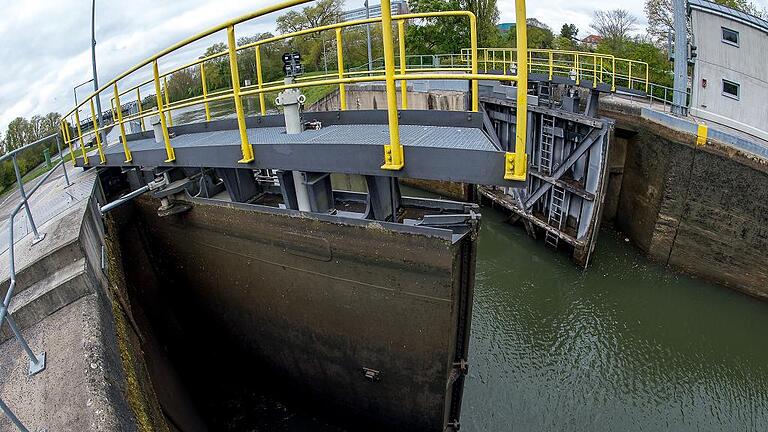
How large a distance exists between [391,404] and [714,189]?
742 cm

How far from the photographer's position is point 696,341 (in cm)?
769

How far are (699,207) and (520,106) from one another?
7.80 m

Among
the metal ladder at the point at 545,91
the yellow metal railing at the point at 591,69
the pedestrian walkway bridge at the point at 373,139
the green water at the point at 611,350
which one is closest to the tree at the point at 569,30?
the yellow metal railing at the point at 591,69

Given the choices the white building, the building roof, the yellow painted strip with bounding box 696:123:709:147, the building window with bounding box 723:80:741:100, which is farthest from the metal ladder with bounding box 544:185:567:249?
the building roof

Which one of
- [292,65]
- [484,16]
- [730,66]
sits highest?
[484,16]

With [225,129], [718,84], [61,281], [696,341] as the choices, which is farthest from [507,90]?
[61,281]

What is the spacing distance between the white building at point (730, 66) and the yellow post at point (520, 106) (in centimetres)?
925

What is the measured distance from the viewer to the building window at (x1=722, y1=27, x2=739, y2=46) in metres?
10.5

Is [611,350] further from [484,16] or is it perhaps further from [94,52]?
[484,16]

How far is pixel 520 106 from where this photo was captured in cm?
285

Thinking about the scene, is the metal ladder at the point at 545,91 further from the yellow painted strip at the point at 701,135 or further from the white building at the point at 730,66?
the yellow painted strip at the point at 701,135

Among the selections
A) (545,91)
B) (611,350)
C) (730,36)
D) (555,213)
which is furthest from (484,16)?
(611,350)

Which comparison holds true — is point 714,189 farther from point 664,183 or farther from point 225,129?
point 225,129

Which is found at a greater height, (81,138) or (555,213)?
(81,138)
